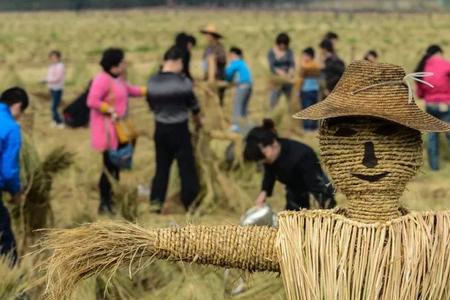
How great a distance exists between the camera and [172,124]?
19.3ft

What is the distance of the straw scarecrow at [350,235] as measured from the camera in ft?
6.89

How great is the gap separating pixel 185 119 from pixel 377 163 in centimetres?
387

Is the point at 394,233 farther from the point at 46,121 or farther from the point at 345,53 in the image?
the point at 345,53

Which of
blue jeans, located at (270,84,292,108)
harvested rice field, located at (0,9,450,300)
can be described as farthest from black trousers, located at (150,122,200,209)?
blue jeans, located at (270,84,292,108)

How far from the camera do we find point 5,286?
11.6 ft

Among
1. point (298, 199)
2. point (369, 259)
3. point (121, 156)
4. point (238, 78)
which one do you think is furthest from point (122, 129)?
point (369, 259)

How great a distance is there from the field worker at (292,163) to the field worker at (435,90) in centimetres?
293

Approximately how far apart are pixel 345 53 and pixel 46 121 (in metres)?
14.1

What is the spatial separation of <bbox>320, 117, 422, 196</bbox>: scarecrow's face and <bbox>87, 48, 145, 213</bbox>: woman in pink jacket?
371 centimetres

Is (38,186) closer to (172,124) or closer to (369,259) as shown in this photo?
(172,124)

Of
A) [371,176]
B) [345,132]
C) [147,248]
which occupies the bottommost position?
[147,248]

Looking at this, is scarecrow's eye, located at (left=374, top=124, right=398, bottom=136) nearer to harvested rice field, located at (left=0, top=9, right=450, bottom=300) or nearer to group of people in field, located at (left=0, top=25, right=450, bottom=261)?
harvested rice field, located at (left=0, top=9, right=450, bottom=300)

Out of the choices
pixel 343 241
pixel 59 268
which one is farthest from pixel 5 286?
pixel 343 241

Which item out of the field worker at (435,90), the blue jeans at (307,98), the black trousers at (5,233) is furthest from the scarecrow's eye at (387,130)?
the blue jeans at (307,98)
